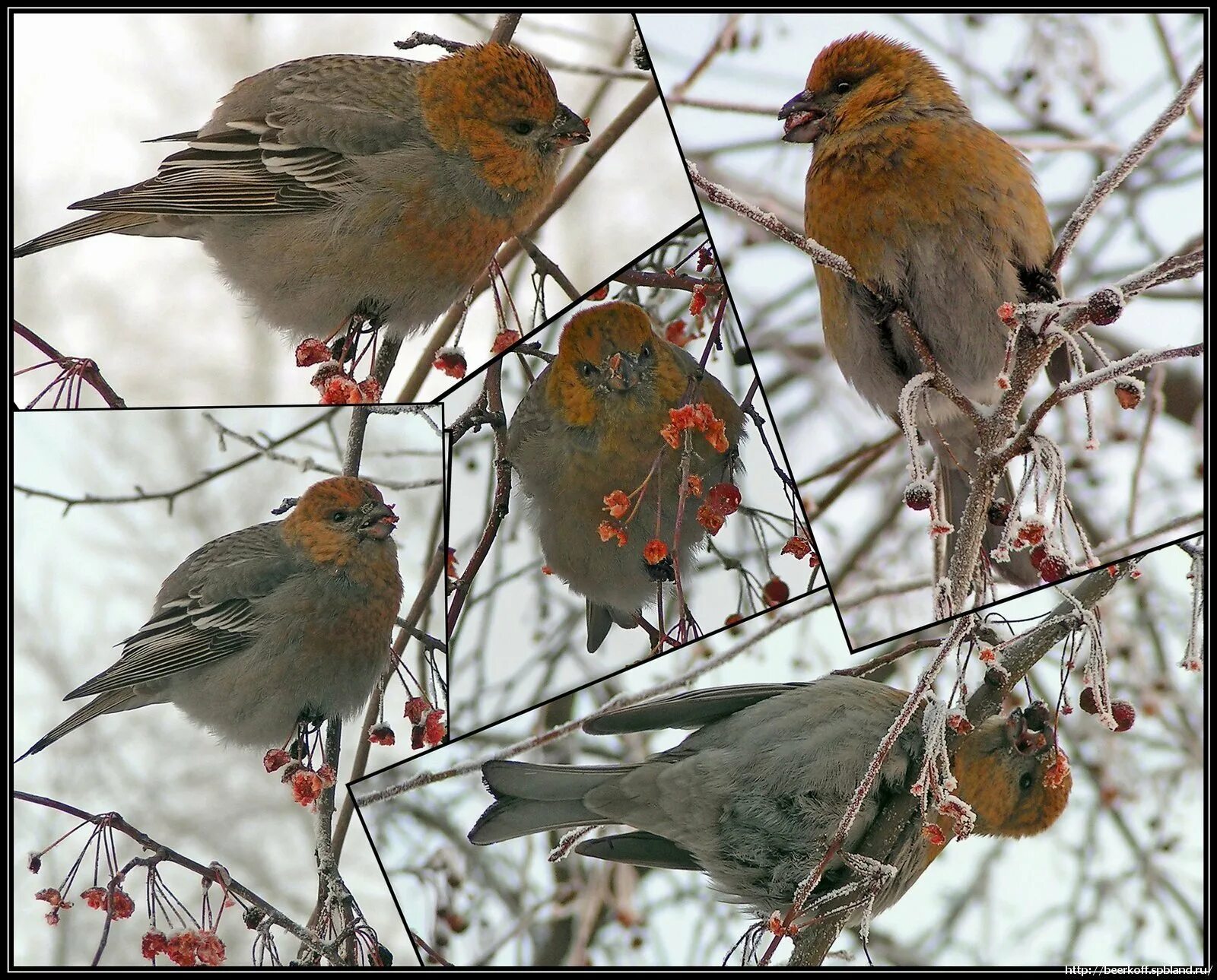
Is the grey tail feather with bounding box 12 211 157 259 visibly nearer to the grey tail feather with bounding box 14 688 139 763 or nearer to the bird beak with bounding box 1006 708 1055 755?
the grey tail feather with bounding box 14 688 139 763

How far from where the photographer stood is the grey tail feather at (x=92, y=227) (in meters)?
1.28

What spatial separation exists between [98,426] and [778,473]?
0.83 meters

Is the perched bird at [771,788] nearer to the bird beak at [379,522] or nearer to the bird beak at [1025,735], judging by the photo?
the bird beak at [1025,735]

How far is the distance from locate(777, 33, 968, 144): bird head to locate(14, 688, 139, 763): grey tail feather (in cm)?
116

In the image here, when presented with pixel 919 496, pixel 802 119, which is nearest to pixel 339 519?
pixel 919 496

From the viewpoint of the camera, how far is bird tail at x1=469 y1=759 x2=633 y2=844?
1.48 meters

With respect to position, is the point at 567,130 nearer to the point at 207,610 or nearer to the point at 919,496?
the point at 919,496

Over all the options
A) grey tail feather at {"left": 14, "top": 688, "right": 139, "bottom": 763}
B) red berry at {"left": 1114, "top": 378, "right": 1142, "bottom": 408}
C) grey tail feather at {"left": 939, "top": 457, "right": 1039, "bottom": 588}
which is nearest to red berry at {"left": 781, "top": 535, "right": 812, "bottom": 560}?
grey tail feather at {"left": 939, "top": 457, "right": 1039, "bottom": 588}

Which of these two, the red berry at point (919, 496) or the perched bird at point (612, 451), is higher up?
the perched bird at point (612, 451)

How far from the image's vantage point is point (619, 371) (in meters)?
1.29

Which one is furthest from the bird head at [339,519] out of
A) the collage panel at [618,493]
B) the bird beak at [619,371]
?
the bird beak at [619,371]

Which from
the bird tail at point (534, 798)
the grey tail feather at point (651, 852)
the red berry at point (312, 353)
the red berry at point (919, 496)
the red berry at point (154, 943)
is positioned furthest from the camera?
the grey tail feather at point (651, 852)
